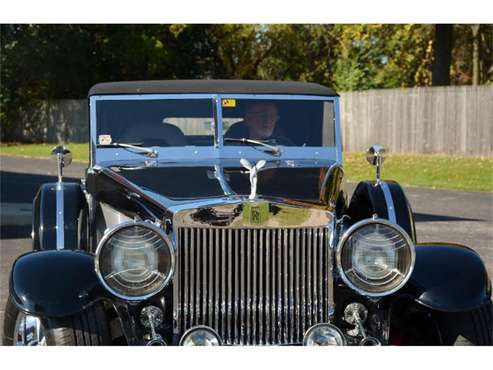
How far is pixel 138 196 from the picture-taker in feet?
16.0

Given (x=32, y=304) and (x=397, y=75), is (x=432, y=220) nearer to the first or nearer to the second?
(x=32, y=304)

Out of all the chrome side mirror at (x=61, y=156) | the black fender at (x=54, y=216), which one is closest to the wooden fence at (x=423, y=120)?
the chrome side mirror at (x=61, y=156)

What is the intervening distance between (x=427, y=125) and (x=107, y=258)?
2177 centimetres

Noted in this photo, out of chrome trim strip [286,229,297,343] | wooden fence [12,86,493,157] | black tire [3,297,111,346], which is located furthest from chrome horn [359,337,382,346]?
wooden fence [12,86,493,157]

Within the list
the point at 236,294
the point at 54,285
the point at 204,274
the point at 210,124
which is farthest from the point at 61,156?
the point at 236,294

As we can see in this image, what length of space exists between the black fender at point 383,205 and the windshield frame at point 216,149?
30 centimetres

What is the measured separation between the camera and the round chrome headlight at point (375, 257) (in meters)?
4.38

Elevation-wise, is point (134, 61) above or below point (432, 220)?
above

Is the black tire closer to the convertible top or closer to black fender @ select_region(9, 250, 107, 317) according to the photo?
black fender @ select_region(9, 250, 107, 317)

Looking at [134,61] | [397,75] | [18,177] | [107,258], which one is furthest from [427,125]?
[107,258]

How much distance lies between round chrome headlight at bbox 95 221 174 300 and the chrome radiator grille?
0.11 meters

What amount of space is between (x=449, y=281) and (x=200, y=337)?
1.47 meters

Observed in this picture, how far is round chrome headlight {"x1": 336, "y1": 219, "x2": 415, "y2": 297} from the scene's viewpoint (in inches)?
172

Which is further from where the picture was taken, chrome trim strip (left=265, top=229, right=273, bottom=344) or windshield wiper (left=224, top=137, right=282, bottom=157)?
windshield wiper (left=224, top=137, right=282, bottom=157)
